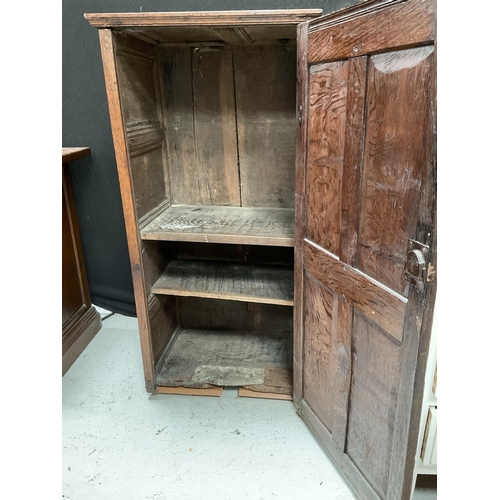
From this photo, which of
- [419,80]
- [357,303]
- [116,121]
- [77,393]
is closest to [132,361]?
[77,393]

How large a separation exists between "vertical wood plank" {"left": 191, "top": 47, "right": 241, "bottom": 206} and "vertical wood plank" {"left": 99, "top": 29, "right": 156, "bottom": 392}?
48 cm

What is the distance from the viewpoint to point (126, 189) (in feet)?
4.91

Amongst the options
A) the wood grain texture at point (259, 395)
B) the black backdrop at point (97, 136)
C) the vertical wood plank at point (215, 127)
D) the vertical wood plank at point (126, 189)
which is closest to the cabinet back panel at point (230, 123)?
the vertical wood plank at point (215, 127)

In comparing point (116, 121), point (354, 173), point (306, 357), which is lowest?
point (306, 357)

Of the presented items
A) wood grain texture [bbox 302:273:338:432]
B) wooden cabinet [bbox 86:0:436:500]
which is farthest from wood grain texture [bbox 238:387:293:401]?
wood grain texture [bbox 302:273:338:432]

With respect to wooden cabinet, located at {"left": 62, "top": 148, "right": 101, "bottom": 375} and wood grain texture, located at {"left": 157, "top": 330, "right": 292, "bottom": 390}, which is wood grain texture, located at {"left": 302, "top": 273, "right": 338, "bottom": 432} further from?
wooden cabinet, located at {"left": 62, "top": 148, "right": 101, "bottom": 375}

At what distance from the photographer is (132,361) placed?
2.04 m

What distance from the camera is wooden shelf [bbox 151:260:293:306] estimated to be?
169 cm

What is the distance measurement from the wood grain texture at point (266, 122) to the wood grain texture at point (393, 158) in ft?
2.58

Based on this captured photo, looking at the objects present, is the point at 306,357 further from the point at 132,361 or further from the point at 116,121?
the point at 116,121

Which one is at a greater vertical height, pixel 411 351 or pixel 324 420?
pixel 411 351

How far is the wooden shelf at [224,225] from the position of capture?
156cm

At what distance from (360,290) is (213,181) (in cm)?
101

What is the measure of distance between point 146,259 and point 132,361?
0.66 meters
